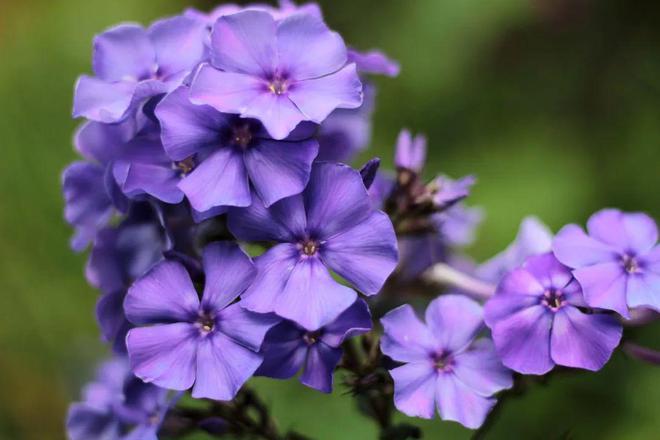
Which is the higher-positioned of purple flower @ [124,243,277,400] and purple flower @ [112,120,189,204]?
purple flower @ [112,120,189,204]

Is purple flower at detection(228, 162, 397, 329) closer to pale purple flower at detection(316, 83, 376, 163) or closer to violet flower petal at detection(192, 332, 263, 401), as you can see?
violet flower petal at detection(192, 332, 263, 401)

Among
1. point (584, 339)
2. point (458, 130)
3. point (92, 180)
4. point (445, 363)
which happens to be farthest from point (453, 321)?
point (458, 130)

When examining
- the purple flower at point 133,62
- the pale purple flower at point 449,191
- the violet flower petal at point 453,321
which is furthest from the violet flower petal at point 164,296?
the pale purple flower at point 449,191

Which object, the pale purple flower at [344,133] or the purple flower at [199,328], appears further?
the pale purple flower at [344,133]

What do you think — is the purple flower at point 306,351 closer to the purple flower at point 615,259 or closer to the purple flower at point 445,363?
the purple flower at point 445,363

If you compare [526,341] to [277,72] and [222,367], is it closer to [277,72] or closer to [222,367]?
[222,367]

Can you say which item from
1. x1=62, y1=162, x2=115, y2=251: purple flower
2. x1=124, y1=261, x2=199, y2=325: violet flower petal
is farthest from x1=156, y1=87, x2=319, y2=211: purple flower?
x1=62, y1=162, x2=115, y2=251: purple flower
